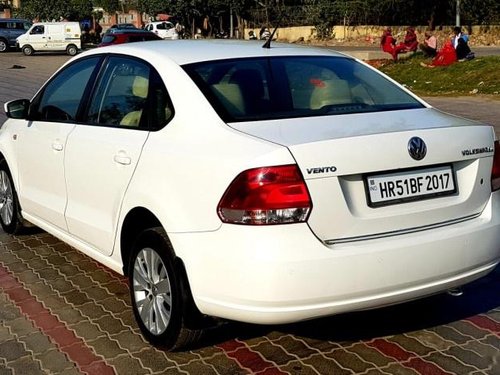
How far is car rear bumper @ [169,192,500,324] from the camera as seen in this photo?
10.8 feet

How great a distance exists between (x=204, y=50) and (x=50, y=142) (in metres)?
1.37

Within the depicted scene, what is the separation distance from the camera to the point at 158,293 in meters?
3.99

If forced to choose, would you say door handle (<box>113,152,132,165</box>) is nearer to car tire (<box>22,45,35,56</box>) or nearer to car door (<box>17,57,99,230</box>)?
car door (<box>17,57,99,230</box>)

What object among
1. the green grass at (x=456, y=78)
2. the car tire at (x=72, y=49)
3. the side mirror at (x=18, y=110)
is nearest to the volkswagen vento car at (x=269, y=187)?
the side mirror at (x=18, y=110)

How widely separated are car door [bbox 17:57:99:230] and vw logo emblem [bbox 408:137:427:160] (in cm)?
239

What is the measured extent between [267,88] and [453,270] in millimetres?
1406

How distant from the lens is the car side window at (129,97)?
4.14 metres

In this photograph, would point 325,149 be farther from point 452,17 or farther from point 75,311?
point 452,17

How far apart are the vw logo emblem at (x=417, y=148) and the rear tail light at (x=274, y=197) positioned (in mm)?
597

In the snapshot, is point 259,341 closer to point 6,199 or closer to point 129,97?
point 129,97

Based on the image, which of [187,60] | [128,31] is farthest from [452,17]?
[187,60]

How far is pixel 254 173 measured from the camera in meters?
3.32

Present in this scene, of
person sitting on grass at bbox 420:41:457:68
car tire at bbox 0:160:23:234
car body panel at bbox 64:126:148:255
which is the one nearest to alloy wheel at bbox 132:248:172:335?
car body panel at bbox 64:126:148:255

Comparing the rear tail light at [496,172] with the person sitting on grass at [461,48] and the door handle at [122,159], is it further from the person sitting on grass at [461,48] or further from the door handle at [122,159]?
the person sitting on grass at [461,48]
